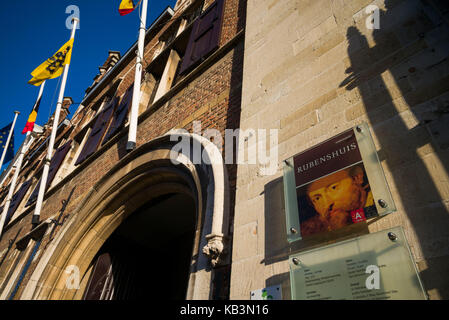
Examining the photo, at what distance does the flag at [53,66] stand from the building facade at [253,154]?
3396 millimetres

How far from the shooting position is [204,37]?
206 inches

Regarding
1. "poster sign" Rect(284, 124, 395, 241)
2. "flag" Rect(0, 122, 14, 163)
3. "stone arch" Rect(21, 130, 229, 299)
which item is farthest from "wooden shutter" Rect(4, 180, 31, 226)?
"poster sign" Rect(284, 124, 395, 241)

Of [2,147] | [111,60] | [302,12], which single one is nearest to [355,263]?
[302,12]

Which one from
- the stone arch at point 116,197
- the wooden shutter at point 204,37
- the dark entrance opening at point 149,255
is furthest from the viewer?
the wooden shutter at point 204,37

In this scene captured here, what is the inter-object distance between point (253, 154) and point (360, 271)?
52.0 inches

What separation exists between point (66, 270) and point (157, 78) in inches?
187

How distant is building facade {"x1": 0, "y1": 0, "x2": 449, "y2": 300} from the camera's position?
5.04 ft

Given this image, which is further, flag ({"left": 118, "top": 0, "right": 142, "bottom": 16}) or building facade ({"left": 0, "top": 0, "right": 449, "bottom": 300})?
flag ({"left": 118, "top": 0, "right": 142, "bottom": 16})

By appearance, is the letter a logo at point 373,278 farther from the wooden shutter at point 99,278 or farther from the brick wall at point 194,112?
the wooden shutter at point 99,278

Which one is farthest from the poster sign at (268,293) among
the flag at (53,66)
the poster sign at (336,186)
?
the flag at (53,66)

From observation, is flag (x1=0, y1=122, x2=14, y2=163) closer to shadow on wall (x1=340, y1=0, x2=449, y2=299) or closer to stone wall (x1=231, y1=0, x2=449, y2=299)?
stone wall (x1=231, y1=0, x2=449, y2=299)

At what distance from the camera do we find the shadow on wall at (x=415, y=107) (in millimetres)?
1277

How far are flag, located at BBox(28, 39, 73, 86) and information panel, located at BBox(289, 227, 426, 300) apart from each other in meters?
8.66

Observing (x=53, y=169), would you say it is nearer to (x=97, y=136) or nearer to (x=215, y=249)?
(x=97, y=136)
